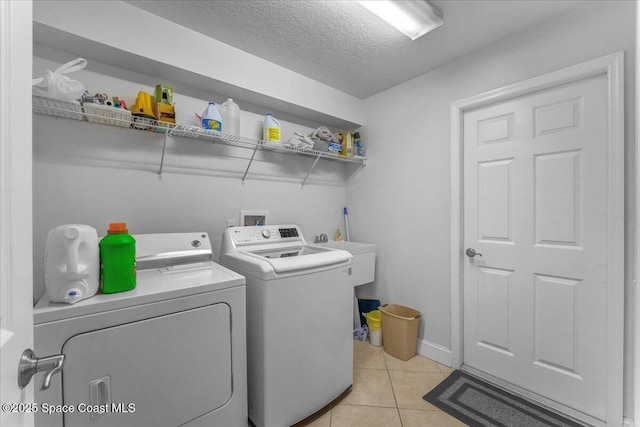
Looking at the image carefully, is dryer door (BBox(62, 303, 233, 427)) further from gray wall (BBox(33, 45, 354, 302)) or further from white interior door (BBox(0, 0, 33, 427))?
gray wall (BBox(33, 45, 354, 302))

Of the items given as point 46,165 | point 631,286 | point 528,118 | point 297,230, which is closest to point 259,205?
point 297,230

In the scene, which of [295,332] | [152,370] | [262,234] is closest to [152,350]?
[152,370]

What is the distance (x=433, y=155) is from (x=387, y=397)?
1900 mm

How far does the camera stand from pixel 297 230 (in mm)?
2258

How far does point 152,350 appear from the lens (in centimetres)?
112

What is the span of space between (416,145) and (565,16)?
3.80 ft

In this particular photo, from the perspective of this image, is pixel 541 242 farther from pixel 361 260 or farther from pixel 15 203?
pixel 15 203

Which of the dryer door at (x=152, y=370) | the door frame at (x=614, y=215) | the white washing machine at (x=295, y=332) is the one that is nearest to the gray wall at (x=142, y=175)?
the white washing machine at (x=295, y=332)

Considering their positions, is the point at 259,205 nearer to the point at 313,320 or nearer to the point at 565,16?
the point at 313,320

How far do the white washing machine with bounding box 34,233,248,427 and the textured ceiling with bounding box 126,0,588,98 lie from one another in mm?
1438

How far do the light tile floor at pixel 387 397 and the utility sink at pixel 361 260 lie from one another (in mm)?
663

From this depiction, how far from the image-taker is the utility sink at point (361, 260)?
2.44 meters

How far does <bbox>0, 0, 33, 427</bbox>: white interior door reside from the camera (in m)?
0.44

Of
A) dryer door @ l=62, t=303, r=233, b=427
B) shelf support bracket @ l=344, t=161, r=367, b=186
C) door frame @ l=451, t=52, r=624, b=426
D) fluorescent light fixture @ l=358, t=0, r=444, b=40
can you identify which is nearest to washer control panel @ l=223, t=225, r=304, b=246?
dryer door @ l=62, t=303, r=233, b=427
